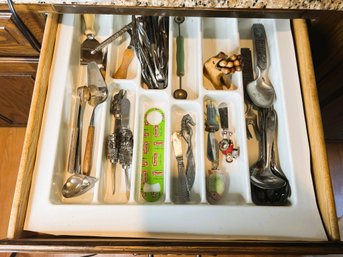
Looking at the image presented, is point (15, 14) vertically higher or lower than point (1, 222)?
higher

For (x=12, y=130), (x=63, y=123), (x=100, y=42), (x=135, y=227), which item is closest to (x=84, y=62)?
(x=100, y=42)

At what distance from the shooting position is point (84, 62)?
0.64 m

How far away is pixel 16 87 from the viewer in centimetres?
81

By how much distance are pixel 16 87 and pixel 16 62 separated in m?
0.15

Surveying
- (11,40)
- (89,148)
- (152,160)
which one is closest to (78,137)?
(89,148)

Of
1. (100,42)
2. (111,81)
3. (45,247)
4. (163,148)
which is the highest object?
(100,42)

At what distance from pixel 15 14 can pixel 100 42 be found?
0.64ft

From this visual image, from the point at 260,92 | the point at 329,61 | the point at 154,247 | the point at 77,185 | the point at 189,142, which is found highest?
the point at 329,61

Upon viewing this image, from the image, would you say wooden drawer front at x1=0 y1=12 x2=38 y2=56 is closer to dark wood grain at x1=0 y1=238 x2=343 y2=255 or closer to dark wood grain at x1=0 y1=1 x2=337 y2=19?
dark wood grain at x1=0 y1=1 x2=337 y2=19

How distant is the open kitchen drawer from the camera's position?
1.31 ft

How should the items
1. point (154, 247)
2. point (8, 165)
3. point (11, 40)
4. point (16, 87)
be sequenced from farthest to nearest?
point (8, 165) < point (16, 87) < point (11, 40) < point (154, 247)

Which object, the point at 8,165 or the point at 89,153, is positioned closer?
the point at 89,153

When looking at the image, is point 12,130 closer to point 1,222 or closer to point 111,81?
point 1,222

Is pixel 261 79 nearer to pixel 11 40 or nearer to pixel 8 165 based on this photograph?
pixel 11 40
